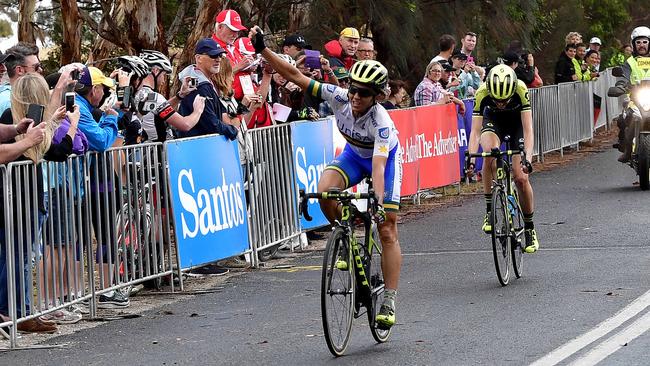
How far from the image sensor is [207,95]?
42.7 ft

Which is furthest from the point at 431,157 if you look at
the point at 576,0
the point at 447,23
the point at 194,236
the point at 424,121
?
the point at 576,0

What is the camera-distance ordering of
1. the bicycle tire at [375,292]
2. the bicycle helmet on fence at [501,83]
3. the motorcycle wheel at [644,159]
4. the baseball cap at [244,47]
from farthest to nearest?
the motorcycle wheel at [644,159] → the baseball cap at [244,47] → the bicycle helmet on fence at [501,83] → the bicycle tire at [375,292]

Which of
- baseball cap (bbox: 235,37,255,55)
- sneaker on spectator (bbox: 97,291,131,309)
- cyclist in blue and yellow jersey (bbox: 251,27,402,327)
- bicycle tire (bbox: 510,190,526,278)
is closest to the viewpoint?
cyclist in blue and yellow jersey (bbox: 251,27,402,327)

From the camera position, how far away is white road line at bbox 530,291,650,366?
8.42m

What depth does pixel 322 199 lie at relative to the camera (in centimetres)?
934

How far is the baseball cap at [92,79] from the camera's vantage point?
11117mm

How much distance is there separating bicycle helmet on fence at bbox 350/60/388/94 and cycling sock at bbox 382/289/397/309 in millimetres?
1378

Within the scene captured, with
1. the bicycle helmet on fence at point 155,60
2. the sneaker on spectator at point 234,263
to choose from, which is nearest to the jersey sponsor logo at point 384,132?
the bicycle helmet on fence at point 155,60

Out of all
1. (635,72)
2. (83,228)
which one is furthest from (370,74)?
(635,72)

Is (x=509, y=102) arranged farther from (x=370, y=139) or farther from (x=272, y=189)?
(x=370, y=139)

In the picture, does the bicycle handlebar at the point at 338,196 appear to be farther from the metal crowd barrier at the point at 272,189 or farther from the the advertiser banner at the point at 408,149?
the the advertiser banner at the point at 408,149

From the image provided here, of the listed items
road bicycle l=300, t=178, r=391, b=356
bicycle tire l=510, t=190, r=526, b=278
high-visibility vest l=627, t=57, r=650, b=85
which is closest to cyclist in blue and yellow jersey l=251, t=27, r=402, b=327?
road bicycle l=300, t=178, r=391, b=356

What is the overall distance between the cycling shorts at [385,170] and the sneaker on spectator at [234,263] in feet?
13.1

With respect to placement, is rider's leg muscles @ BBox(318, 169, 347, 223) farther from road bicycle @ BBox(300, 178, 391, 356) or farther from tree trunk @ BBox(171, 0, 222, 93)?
tree trunk @ BBox(171, 0, 222, 93)
